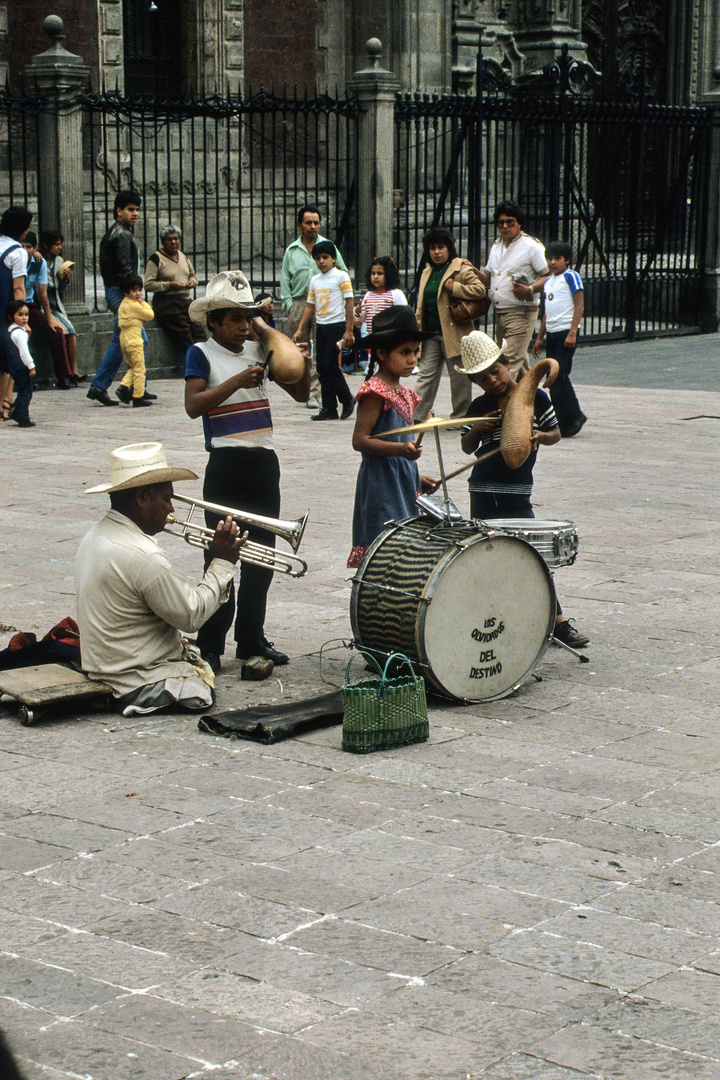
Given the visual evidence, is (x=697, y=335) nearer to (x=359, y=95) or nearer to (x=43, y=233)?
(x=359, y=95)

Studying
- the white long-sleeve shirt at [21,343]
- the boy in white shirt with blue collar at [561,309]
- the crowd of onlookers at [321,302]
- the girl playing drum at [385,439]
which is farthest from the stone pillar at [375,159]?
the girl playing drum at [385,439]

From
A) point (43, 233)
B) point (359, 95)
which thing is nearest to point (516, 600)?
point (43, 233)

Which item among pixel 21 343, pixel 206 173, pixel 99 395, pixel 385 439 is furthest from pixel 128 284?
pixel 385 439

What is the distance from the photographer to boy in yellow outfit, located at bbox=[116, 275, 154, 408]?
14461mm

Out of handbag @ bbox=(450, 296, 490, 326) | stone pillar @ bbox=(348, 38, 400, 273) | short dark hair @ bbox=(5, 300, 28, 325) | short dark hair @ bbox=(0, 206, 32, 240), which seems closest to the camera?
handbag @ bbox=(450, 296, 490, 326)

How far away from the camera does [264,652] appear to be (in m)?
6.70

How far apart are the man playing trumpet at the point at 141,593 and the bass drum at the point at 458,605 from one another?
1.93 ft

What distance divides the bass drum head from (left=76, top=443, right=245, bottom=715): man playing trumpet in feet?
2.70

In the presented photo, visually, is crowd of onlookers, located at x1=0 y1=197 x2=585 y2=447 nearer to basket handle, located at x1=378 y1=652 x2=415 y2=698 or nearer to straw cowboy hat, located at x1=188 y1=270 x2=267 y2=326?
straw cowboy hat, located at x1=188 y1=270 x2=267 y2=326

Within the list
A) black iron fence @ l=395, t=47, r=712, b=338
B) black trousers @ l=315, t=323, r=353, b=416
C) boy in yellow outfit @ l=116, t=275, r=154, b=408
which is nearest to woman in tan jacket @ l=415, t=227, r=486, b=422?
black trousers @ l=315, t=323, r=353, b=416

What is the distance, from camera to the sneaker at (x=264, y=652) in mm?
6688

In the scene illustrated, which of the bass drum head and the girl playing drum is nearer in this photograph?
the bass drum head

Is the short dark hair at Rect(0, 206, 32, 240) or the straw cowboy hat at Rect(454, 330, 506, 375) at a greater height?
the short dark hair at Rect(0, 206, 32, 240)

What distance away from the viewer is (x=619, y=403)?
592 inches
